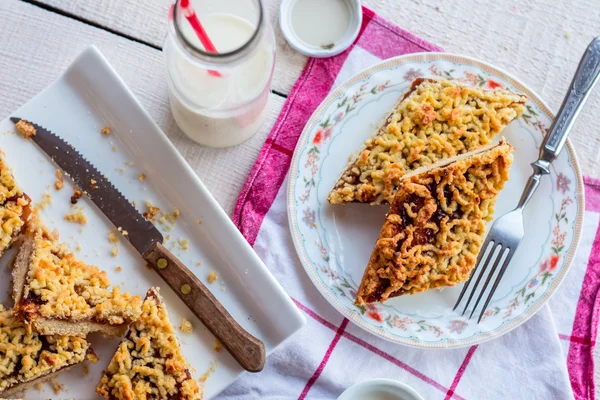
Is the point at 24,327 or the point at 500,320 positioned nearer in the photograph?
the point at 24,327

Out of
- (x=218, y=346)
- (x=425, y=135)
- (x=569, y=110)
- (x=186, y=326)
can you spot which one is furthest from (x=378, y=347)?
(x=569, y=110)

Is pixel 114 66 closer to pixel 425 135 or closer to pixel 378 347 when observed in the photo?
pixel 425 135

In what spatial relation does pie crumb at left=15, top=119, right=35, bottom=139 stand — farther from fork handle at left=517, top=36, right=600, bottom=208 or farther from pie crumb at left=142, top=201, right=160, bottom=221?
fork handle at left=517, top=36, right=600, bottom=208

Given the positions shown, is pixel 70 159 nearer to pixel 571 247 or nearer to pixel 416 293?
pixel 416 293

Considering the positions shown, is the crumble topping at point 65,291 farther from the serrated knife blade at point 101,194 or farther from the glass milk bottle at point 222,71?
the glass milk bottle at point 222,71

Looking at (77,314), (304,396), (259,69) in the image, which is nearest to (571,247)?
(304,396)

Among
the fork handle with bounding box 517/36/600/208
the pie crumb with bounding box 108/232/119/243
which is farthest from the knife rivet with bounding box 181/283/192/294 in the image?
the fork handle with bounding box 517/36/600/208
